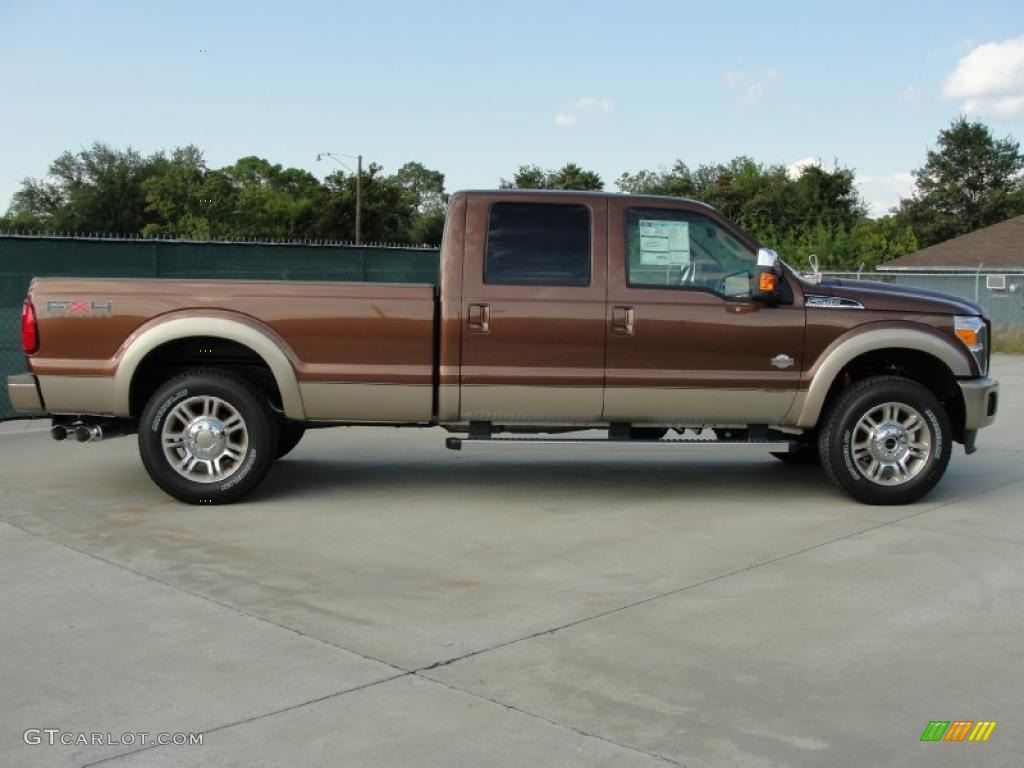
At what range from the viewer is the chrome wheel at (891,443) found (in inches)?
309

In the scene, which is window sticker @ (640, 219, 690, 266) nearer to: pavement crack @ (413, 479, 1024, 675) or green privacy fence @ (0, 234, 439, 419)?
pavement crack @ (413, 479, 1024, 675)

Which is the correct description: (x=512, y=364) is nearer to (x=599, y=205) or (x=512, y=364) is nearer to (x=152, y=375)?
(x=599, y=205)

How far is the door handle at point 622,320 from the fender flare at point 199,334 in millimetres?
2157

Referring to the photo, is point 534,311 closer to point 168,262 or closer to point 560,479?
point 560,479

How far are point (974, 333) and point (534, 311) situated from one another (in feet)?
10.0

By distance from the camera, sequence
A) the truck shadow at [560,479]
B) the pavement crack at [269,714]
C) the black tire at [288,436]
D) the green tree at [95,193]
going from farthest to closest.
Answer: the green tree at [95,193] → the black tire at [288,436] → the truck shadow at [560,479] → the pavement crack at [269,714]

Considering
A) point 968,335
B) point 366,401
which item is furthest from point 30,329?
point 968,335

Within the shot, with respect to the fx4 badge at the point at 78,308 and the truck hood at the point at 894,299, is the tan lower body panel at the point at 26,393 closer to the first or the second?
the fx4 badge at the point at 78,308

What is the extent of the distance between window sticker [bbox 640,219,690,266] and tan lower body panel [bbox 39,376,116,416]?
368 centimetres

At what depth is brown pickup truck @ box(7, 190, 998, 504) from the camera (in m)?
7.58

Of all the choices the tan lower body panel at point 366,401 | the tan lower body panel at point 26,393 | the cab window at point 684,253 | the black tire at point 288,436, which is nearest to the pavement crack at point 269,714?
the tan lower body panel at point 366,401

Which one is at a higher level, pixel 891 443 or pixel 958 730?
pixel 891 443

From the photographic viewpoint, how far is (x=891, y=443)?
25.9ft

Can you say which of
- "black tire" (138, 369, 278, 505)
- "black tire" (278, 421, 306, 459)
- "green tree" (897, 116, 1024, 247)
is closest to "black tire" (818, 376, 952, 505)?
"black tire" (138, 369, 278, 505)
